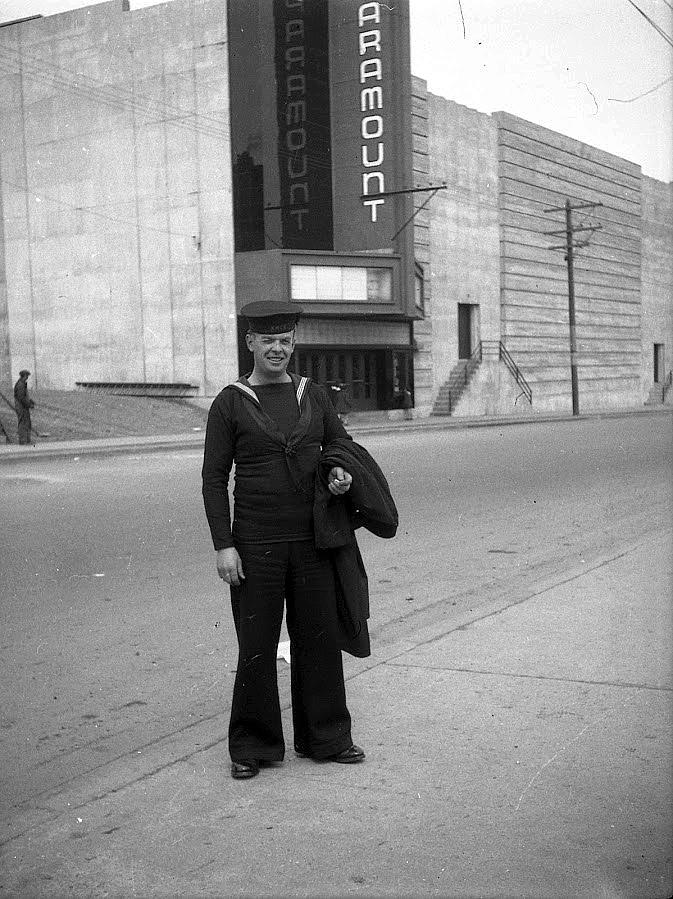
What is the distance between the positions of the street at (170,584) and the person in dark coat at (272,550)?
30 cm

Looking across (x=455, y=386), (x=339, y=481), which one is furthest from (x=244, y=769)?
(x=455, y=386)

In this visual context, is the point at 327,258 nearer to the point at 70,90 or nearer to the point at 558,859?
the point at 70,90

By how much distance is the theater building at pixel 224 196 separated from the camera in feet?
108

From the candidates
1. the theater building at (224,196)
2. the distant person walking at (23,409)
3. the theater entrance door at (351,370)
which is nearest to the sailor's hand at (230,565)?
the distant person walking at (23,409)

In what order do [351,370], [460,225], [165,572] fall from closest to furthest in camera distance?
1. [165,572]
2. [351,370]
3. [460,225]

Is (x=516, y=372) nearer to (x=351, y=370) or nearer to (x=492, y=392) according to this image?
(x=492, y=392)

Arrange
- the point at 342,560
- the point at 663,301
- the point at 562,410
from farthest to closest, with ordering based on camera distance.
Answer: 1. the point at 663,301
2. the point at 562,410
3. the point at 342,560

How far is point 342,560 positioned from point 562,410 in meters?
Answer: 44.7

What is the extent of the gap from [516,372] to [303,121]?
15.9m

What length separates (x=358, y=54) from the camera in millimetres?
33375

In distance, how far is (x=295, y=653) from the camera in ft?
13.8

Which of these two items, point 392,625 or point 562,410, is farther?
point 562,410

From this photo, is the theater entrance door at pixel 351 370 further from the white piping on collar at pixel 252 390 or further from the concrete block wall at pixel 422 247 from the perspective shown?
the white piping on collar at pixel 252 390

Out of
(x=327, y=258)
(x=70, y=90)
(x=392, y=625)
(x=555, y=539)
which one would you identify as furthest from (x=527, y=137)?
(x=392, y=625)
